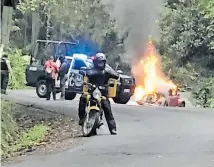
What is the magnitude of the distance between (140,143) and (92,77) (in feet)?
5.79

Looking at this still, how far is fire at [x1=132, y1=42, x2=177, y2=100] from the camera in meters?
27.9

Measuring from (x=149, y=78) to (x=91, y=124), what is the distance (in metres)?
16.6

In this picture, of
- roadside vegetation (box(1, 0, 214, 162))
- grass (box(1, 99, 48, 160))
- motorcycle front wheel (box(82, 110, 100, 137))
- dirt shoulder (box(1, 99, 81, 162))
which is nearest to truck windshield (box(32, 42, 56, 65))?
roadside vegetation (box(1, 0, 214, 162))

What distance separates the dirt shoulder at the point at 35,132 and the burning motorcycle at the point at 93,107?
1.16 feet

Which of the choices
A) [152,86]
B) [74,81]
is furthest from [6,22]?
[152,86]

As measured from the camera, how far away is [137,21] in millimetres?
30703

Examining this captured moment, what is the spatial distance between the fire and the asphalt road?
11050mm

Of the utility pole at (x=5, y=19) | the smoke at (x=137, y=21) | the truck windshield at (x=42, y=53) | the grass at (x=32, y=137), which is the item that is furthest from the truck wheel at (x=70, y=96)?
the utility pole at (x=5, y=19)

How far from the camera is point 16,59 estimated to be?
3603 centimetres

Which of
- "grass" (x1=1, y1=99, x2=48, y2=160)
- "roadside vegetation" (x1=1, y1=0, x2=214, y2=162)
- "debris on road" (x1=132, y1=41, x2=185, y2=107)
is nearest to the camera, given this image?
"grass" (x1=1, y1=99, x2=48, y2=160)

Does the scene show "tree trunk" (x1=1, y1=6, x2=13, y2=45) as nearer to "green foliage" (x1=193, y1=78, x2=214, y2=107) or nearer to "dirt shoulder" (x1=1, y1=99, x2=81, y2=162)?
"dirt shoulder" (x1=1, y1=99, x2=81, y2=162)

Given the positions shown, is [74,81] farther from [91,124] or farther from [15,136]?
[91,124]

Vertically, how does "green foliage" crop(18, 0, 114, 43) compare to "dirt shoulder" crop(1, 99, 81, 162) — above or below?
above

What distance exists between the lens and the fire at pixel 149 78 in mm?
27906
